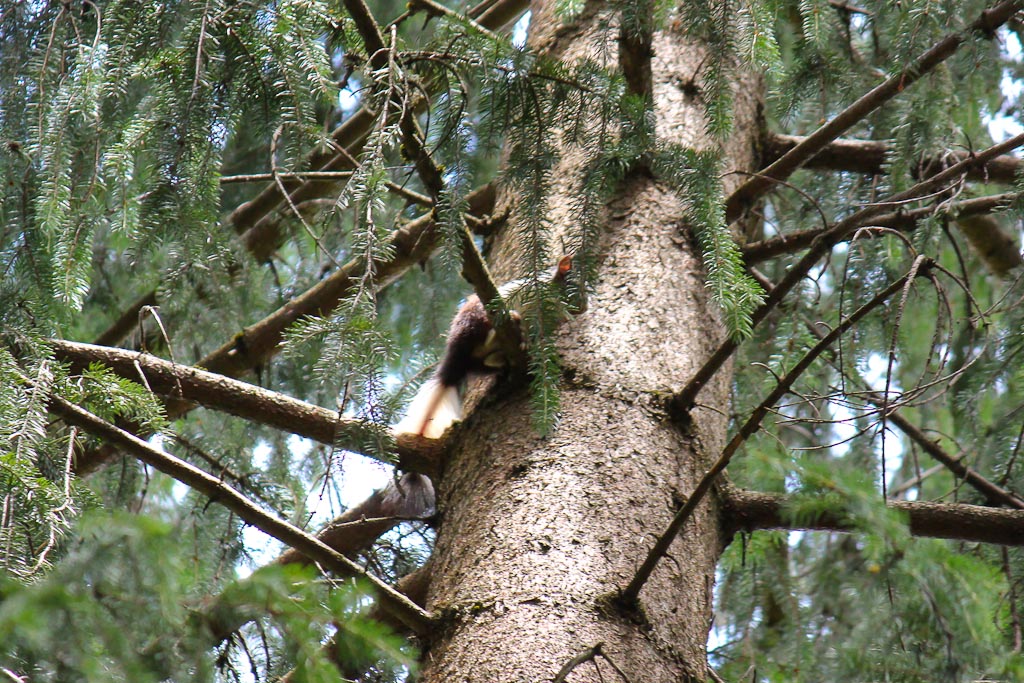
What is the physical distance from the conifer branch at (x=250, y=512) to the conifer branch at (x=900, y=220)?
1.19 m

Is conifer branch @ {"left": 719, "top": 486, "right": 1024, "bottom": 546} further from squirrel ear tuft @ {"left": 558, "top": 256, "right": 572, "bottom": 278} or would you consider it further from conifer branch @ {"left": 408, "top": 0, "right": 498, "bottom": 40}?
conifer branch @ {"left": 408, "top": 0, "right": 498, "bottom": 40}

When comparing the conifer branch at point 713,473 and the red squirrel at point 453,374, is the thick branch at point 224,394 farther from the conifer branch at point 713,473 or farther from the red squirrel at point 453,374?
the conifer branch at point 713,473

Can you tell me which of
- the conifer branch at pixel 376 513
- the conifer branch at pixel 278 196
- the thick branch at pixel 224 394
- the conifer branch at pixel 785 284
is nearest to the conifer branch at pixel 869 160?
the conifer branch at pixel 785 284

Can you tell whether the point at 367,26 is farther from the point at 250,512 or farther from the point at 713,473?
the point at 713,473

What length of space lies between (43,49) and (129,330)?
1.42 m

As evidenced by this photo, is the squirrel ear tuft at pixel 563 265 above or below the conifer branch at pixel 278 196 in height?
below

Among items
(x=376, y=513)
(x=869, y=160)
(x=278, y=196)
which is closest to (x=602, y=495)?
(x=376, y=513)

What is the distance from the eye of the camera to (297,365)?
3.37m

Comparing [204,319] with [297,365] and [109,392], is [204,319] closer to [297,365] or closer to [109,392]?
[297,365]

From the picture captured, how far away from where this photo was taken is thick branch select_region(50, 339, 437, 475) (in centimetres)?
207

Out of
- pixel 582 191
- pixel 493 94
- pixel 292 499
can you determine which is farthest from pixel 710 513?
pixel 292 499

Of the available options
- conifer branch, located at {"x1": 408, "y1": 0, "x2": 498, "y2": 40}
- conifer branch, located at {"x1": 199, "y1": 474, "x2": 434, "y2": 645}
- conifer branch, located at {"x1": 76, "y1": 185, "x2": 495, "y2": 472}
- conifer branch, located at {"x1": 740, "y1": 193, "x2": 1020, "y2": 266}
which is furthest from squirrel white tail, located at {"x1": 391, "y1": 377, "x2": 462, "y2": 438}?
conifer branch, located at {"x1": 408, "y1": 0, "x2": 498, "y2": 40}

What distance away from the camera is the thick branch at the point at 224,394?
2066 millimetres

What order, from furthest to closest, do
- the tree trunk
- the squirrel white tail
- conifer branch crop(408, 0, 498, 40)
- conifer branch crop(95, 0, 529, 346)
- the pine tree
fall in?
conifer branch crop(95, 0, 529, 346) → the squirrel white tail → conifer branch crop(408, 0, 498, 40) → the tree trunk → the pine tree
